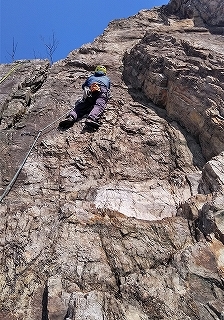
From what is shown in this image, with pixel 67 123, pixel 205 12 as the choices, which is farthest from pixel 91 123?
pixel 205 12

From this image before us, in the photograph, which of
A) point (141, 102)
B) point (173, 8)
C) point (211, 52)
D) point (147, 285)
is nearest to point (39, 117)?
point (141, 102)

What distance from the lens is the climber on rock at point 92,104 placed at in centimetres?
865

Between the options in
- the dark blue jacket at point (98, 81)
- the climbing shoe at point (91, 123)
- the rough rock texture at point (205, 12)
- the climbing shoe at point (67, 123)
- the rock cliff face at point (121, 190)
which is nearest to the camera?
the rock cliff face at point (121, 190)

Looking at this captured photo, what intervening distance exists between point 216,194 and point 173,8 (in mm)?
14515

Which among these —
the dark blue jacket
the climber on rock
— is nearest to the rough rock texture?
the dark blue jacket

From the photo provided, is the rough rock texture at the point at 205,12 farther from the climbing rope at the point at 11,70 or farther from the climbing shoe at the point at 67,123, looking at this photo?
the climbing shoe at the point at 67,123

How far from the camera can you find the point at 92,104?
943 cm

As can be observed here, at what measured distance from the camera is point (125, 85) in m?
11.2

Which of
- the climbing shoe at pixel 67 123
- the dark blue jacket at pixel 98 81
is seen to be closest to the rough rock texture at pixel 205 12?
the dark blue jacket at pixel 98 81

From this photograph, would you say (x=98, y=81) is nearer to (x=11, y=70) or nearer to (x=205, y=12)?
(x=11, y=70)

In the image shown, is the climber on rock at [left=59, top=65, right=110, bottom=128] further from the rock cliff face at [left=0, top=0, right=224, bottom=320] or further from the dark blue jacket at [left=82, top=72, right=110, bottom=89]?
the rock cliff face at [left=0, top=0, right=224, bottom=320]

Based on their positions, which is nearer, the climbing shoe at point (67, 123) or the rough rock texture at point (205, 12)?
the climbing shoe at point (67, 123)

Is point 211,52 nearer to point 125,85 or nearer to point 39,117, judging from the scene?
point 125,85

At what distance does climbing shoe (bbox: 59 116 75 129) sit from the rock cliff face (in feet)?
0.55
